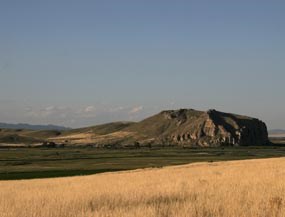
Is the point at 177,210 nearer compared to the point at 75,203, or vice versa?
the point at 177,210

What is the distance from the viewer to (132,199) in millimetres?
16062

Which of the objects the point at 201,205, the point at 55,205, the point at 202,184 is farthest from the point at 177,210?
the point at 202,184

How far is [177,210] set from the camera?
1193cm

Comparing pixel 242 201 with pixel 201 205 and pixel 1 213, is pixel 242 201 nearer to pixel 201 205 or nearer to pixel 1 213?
pixel 201 205

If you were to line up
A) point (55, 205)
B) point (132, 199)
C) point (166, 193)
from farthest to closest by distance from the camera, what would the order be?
point (166, 193) < point (132, 199) < point (55, 205)

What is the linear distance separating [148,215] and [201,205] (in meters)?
1.91

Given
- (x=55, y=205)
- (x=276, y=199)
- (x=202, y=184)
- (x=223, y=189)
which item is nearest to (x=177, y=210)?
(x=276, y=199)

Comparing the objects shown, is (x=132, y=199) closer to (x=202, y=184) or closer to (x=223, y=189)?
(x=223, y=189)

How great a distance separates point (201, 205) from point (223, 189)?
4465mm

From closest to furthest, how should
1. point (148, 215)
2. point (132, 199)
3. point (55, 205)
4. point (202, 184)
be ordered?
point (148, 215)
point (55, 205)
point (132, 199)
point (202, 184)

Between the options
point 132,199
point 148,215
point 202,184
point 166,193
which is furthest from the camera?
point 202,184

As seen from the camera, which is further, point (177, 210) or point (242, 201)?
point (242, 201)

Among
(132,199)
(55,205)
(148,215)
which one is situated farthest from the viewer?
(132,199)

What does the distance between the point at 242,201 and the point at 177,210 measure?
2.20 m
